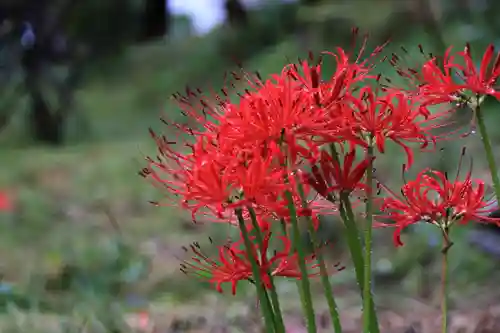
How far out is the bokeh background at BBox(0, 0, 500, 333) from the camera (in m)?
1.85

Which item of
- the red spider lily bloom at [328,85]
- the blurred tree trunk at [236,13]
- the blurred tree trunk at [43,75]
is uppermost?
the blurred tree trunk at [236,13]

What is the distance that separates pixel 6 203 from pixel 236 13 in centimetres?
499

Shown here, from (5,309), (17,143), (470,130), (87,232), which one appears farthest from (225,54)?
(470,130)

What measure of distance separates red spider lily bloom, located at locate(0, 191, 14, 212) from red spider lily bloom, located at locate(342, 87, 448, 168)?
2852mm

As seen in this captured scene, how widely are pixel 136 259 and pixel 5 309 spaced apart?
1.79 ft

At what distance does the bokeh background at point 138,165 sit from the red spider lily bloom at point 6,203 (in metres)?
0.01

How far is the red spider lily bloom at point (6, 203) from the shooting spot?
3.34 meters

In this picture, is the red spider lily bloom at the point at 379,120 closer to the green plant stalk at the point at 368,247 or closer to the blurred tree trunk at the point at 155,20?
the green plant stalk at the point at 368,247

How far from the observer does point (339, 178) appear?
705 millimetres

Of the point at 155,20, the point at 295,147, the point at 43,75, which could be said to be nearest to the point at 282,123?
the point at 295,147

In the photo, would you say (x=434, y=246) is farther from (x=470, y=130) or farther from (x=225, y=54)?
(x=225, y=54)

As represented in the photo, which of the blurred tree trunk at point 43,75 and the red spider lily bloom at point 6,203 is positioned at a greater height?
the blurred tree trunk at point 43,75

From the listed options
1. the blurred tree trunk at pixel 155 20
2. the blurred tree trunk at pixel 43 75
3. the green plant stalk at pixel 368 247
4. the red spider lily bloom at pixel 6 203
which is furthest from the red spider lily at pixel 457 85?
the blurred tree trunk at pixel 155 20

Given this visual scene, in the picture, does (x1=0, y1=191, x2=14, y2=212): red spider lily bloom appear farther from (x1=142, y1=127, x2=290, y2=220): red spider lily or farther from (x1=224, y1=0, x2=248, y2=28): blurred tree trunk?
(x1=224, y1=0, x2=248, y2=28): blurred tree trunk
